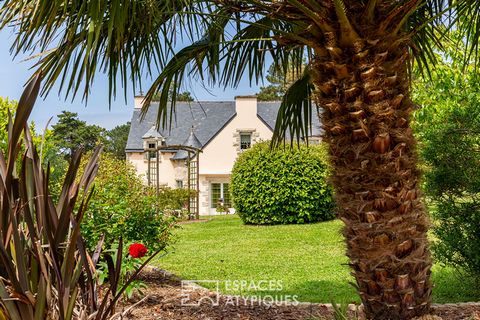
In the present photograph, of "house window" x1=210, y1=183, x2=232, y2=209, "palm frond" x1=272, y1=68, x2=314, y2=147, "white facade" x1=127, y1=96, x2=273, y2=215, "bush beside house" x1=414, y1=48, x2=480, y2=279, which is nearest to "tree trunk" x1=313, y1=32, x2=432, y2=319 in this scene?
"palm frond" x1=272, y1=68, x2=314, y2=147

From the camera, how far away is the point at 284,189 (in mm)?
13984

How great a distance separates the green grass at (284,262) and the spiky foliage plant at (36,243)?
6.97 ft

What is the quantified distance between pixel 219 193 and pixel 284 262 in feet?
57.2

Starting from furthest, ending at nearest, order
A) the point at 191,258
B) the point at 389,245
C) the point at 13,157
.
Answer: the point at 191,258, the point at 389,245, the point at 13,157

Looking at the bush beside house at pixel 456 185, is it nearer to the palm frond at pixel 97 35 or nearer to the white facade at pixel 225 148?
the palm frond at pixel 97 35

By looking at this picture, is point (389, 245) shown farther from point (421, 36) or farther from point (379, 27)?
point (421, 36)

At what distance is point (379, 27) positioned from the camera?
3.51 m

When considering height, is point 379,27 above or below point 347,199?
above

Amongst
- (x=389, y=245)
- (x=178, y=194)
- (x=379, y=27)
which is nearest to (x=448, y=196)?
(x=389, y=245)

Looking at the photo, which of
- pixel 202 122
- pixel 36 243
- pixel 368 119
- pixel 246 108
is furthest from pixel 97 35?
pixel 202 122

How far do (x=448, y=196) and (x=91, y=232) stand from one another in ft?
13.3

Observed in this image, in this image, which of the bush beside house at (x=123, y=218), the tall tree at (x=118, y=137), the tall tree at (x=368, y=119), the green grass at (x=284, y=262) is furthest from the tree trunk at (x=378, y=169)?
the tall tree at (x=118, y=137)

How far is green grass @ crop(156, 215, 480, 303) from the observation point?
5965 millimetres

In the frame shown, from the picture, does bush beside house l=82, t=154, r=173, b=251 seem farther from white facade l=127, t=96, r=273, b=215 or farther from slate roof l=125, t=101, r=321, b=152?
slate roof l=125, t=101, r=321, b=152
